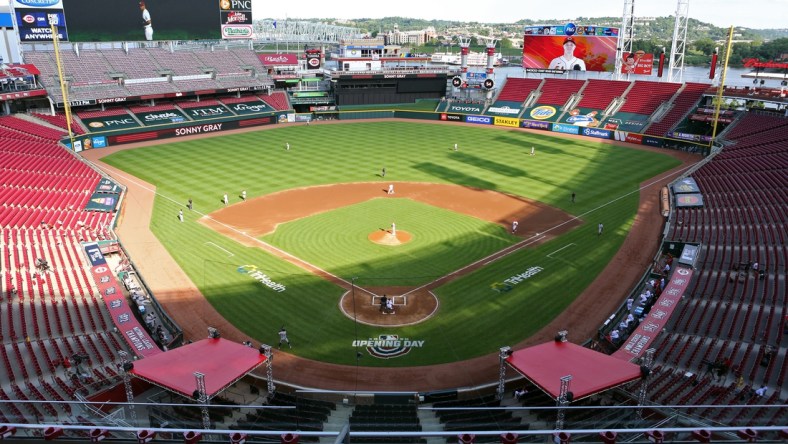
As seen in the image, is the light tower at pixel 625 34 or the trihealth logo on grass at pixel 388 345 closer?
the trihealth logo on grass at pixel 388 345

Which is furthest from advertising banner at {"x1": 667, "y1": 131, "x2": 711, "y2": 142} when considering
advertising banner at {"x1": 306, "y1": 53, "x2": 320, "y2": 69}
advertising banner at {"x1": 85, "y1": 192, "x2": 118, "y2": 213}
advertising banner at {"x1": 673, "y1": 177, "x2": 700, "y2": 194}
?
advertising banner at {"x1": 85, "y1": 192, "x2": 118, "y2": 213}

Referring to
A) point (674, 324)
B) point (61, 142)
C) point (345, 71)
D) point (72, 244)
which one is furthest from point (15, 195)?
point (345, 71)

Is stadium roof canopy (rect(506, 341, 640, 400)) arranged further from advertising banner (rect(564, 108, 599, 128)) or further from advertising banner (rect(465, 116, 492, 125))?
advertising banner (rect(465, 116, 492, 125))

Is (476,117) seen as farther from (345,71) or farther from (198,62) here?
(198,62)

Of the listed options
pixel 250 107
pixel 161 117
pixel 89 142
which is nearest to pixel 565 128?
pixel 250 107

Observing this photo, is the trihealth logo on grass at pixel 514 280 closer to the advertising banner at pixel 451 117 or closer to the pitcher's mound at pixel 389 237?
the pitcher's mound at pixel 389 237

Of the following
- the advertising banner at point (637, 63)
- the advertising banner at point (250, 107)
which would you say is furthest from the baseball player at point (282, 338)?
the advertising banner at point (637, 63)
